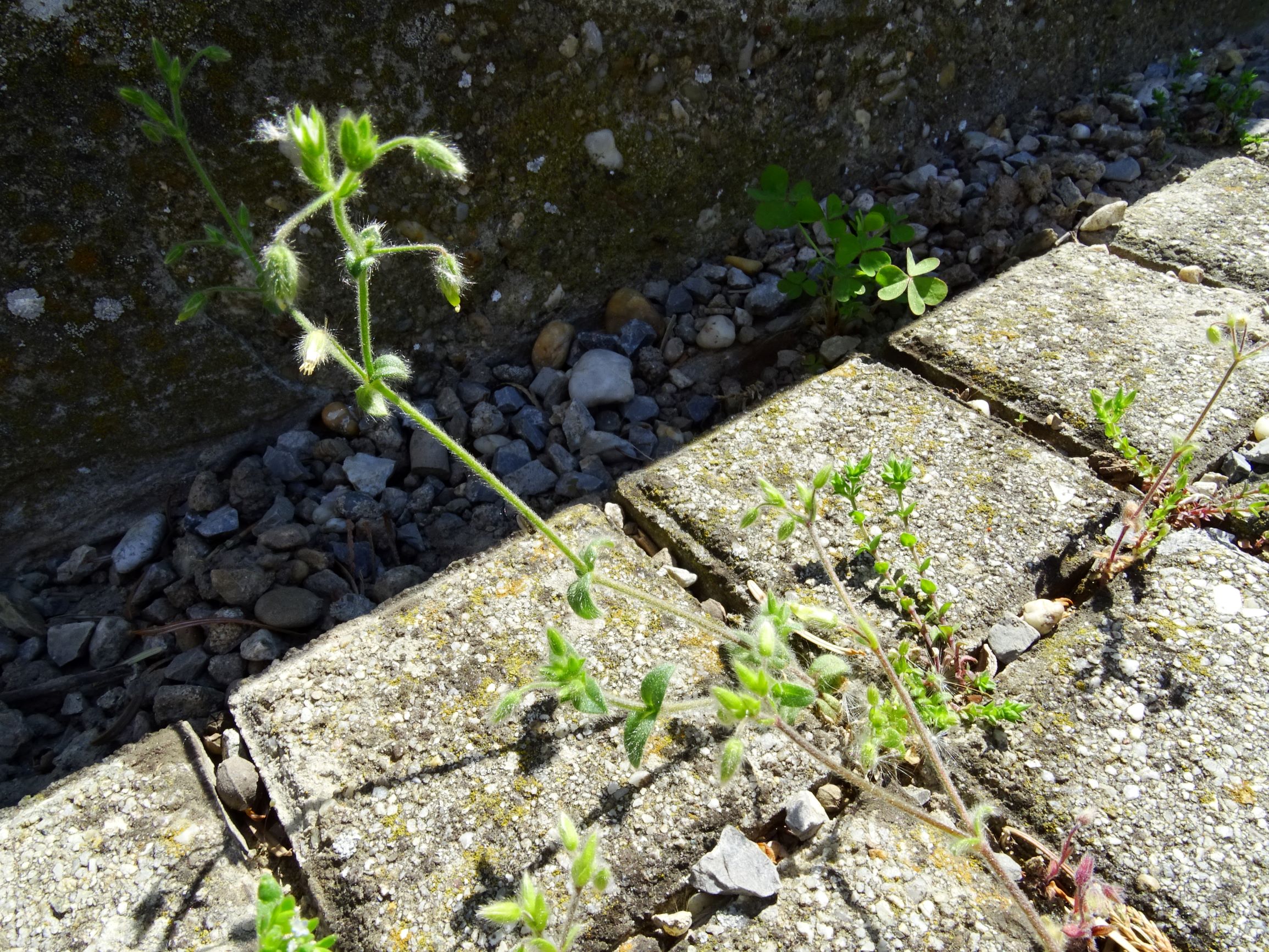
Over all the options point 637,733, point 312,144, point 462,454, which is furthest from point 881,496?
point 312,144

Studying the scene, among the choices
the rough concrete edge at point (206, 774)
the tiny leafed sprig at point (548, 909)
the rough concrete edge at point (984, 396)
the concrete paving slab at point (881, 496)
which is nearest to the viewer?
the tiny leafed sprig at point (548, 909)

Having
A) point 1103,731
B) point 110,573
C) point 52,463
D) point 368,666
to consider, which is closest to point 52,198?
point 52,463

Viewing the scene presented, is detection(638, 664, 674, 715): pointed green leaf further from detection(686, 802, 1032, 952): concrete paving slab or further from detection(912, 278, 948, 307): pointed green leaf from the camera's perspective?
detection(912, 278, 948, 307): pointed green leaf

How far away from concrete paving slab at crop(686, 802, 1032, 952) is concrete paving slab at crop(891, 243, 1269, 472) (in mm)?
1107

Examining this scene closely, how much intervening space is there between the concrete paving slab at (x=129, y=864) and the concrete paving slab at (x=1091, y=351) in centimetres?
196

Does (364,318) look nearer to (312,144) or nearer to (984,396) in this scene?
(312,144)

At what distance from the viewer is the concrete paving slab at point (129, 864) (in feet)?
4.87

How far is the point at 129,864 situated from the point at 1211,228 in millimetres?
3255

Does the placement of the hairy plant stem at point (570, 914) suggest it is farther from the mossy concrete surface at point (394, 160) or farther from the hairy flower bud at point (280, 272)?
the mossy concrete surface at point (394, 160)

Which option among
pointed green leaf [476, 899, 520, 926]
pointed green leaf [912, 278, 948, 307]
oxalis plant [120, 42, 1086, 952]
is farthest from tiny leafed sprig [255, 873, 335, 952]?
pointed green leaf [912, 278, 948, 307]

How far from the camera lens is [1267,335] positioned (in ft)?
7.66

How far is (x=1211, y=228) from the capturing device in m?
2.71

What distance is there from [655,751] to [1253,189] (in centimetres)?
275

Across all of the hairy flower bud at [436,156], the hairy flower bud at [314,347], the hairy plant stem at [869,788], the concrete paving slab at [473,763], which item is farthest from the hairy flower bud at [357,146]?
the hairy plant stem at [869,788]
